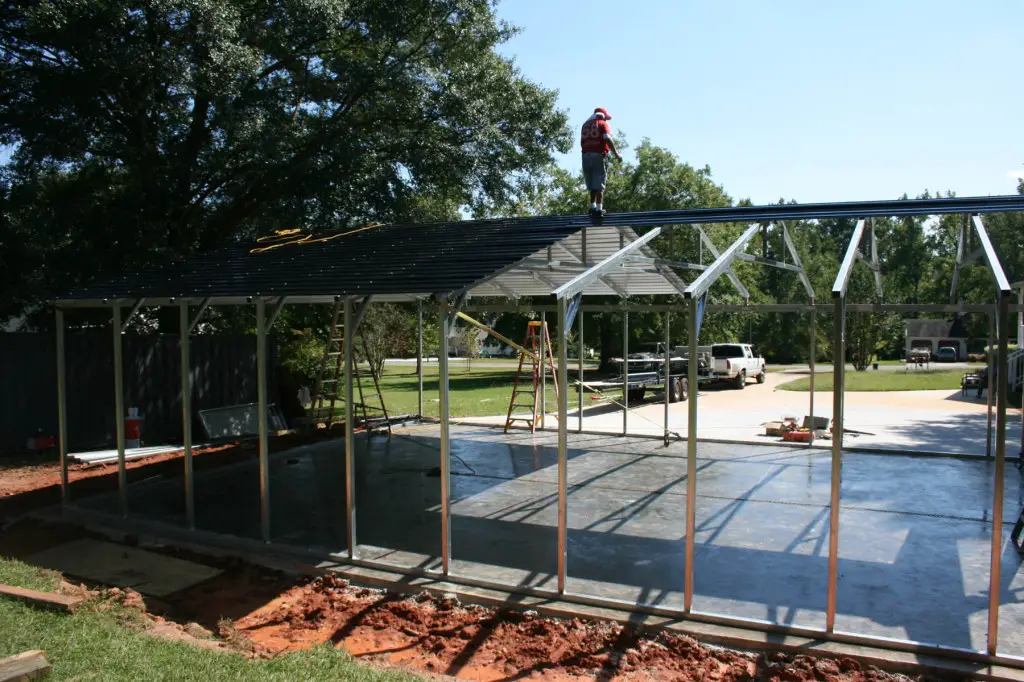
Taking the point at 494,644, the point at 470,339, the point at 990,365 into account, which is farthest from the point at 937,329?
the point at 494,644

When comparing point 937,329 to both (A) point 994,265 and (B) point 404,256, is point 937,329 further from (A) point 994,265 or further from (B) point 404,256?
(B) point 404,256

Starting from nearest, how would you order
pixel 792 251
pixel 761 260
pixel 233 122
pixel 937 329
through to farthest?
pixel 761 260 → pixel 792 251 → pixel 233 122 → pixel 937 329

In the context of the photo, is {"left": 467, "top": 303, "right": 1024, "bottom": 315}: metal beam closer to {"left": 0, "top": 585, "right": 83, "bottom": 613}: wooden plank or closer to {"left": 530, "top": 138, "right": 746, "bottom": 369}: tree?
{"left": 0, "top": 585, "right": 83, "bottom": 613}: wooden plank

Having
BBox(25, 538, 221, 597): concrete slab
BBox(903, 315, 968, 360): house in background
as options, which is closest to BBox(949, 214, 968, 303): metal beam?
BBox(25, 538, 221, 597): concrete slab

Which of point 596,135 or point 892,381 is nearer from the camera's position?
point 596,135

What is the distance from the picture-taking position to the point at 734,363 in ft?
77.6

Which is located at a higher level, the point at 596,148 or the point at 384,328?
the point at 596,148

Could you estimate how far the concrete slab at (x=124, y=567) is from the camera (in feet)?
19.2

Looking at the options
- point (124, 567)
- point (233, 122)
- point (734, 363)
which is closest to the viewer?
point (124, 567)

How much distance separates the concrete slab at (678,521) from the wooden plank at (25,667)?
269 cm

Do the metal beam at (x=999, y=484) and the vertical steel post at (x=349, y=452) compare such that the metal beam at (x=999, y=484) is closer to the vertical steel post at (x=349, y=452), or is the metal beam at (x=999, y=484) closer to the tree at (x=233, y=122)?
the vertical steel post at (x=349, y=452)

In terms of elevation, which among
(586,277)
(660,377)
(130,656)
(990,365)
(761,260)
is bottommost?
(130,656)

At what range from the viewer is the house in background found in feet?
112

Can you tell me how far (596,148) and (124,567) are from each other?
243 inches
